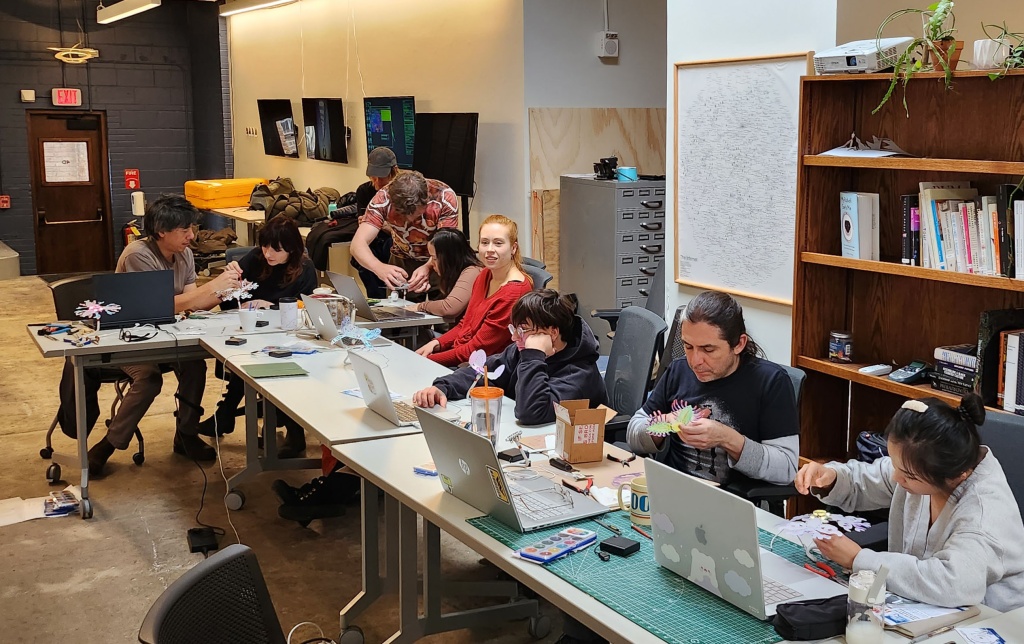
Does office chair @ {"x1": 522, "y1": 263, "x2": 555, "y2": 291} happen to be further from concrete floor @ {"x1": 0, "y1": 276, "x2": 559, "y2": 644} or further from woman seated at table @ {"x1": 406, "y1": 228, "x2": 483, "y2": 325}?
concrete floor @ {"x1": 0, "y1": 276, "x2": 559, "y2": 644}

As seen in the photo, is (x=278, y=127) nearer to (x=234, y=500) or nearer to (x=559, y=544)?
(x=234, y=500)

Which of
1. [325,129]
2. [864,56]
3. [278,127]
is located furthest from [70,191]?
[864,56]

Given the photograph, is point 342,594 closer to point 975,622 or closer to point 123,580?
point 123,580

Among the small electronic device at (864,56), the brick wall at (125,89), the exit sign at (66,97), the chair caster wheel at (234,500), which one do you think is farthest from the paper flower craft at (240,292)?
the exit sign at (66,97)

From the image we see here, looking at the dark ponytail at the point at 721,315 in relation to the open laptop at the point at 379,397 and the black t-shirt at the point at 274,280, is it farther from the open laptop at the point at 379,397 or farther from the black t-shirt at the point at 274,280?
the black t-shirt at the point at 274,280

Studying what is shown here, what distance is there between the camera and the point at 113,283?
4621mm

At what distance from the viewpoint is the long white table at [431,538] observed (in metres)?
1.94

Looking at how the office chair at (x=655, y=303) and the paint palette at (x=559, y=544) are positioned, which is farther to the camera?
the office chair at (x=655, y=303)

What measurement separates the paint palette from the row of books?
1746 mm

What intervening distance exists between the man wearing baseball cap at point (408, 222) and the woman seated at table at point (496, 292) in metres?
1.13

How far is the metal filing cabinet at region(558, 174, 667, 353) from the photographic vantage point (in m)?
6.33

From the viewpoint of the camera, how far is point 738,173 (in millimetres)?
4613

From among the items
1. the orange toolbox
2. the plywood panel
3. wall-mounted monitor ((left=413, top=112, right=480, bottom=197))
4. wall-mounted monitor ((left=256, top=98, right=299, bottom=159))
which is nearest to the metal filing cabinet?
the plywood panel

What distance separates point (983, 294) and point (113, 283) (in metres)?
3.64
